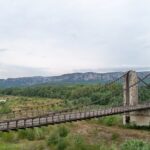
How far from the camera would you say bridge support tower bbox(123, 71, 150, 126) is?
228 feet

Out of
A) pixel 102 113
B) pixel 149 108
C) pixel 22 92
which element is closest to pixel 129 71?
pixel 149 108

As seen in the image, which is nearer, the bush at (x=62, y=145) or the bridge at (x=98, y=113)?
the bridge at (x=98, y=113)

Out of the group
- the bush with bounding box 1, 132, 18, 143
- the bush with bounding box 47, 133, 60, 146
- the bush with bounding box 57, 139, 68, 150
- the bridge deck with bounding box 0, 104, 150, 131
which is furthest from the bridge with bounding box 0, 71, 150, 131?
the bush with bounding box 57, 139, 68, 150

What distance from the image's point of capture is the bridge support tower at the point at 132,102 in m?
69.6

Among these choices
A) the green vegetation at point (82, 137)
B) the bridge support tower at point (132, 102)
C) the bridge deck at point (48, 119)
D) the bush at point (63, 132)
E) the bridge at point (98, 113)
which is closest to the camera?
the bridge deck at point (48, 119)

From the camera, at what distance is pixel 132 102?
73.2 meters

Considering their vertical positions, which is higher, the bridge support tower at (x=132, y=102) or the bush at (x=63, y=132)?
the bridge support tower at (x=132, y=102)

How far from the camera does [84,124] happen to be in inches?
2852

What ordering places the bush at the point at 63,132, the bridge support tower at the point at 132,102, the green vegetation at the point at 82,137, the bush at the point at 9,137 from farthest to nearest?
the bridge support tower at the point at 132,102
the bush at the point at 63,132
the bush at the point at 9,137
the green vegetation at the point at 82,137

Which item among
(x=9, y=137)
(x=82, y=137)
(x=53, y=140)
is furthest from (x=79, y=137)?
(x=9, y=137)

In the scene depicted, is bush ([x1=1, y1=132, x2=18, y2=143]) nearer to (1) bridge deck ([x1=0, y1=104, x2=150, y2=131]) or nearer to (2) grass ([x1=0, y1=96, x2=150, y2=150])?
(2) grass ([x1=0, y1=96, x2=150, y2=150])

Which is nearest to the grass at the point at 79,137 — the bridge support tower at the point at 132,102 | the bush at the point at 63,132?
the bush at the point at 63,132

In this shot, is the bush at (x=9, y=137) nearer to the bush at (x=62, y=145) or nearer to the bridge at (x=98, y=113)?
the bridge at (x=98, y=113)

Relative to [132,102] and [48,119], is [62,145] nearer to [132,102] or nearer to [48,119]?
[48,119]
